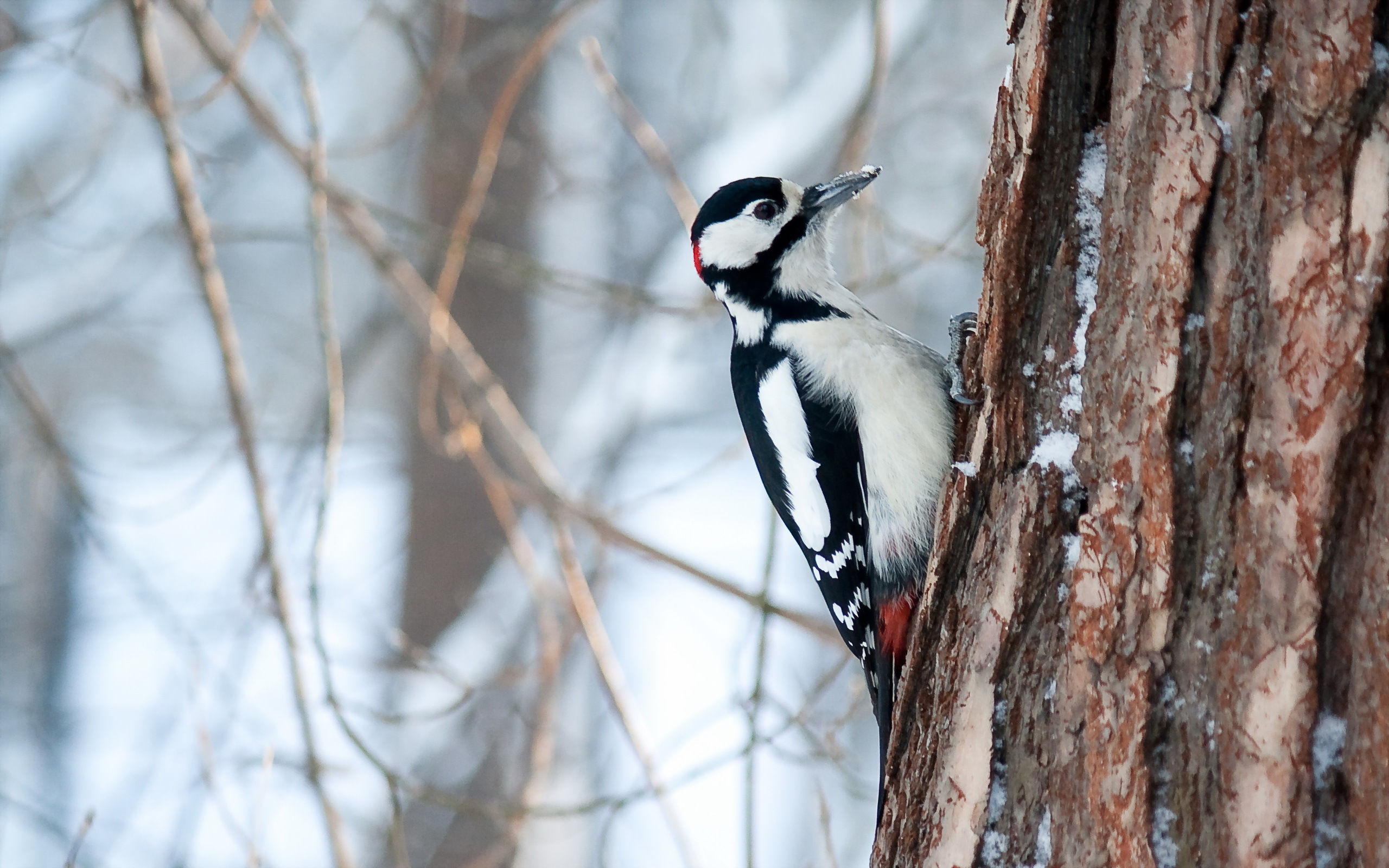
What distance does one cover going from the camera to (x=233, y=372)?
9.61ft

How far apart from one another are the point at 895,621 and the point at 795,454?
1.33 feet

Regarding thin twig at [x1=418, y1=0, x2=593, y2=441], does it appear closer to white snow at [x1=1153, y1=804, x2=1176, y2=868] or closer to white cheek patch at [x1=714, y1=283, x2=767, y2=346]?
white cheek patch at [x1=714, y1=283, x2=767, y2=346]

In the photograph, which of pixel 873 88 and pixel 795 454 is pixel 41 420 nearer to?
pixel 795 454

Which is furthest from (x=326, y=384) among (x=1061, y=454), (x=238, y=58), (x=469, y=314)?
(x=469, y=314)

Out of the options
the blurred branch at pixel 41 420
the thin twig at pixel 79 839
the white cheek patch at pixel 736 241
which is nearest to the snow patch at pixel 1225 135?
the white cheek patch at pixel 736 241

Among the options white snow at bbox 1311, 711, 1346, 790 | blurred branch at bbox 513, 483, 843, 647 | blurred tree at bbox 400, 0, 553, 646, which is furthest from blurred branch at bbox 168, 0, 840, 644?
blurred tree at bbox 400, 0, 553, 646

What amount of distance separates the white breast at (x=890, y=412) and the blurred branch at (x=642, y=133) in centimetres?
74

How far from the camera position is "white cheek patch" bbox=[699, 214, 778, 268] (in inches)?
108

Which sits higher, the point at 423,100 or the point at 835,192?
the point at 423,100

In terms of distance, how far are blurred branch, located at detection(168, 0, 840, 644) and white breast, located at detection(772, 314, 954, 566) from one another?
1.58 ft

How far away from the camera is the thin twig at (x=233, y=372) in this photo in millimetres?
2709

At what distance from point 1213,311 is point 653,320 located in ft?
10.7

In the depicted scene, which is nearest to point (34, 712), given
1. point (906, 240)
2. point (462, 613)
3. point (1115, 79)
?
point (462, 613)

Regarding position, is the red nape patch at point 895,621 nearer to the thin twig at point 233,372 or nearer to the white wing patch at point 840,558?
the white wing patch at point 840,558
